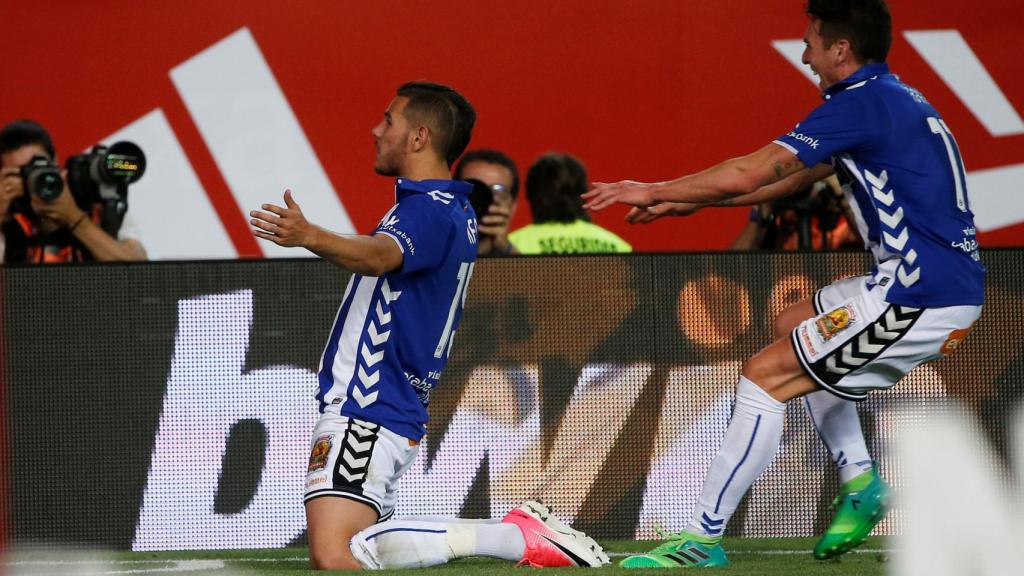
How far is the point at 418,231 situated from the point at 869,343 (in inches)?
49.5

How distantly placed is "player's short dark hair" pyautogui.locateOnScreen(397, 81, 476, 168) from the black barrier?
0.86 metres

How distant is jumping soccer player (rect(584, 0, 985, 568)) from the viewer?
13.3ft

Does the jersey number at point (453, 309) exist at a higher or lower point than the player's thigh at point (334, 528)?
higher

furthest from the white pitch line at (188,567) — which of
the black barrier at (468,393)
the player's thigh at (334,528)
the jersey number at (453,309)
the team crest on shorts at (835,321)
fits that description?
the team crest on shorts at (835,321)

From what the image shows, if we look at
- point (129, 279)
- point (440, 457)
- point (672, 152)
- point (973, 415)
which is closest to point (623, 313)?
point (440, 457)

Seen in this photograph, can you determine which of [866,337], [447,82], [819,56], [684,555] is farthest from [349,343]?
[447,82]

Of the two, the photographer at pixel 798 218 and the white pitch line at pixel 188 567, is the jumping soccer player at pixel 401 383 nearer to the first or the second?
the white pitch line at pixel 188 567

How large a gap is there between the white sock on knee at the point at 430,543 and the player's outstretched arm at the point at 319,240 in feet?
2.36

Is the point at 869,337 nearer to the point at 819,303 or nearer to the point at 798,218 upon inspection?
the point at 819,303

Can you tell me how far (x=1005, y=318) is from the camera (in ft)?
17.0

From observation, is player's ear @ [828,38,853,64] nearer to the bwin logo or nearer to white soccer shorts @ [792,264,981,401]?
the bwin logo

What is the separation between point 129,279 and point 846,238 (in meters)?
3.20

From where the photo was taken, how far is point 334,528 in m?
4.09

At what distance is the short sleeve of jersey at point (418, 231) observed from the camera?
4.02 m
